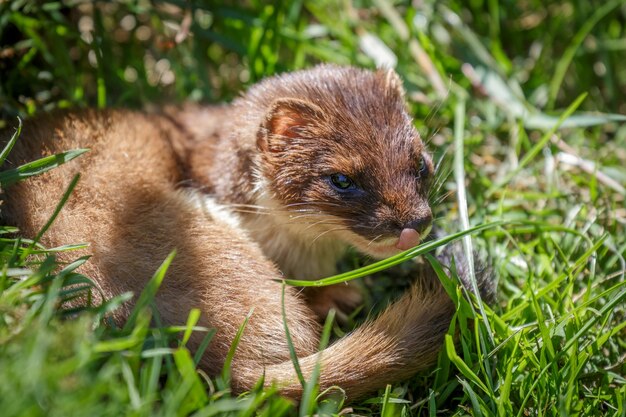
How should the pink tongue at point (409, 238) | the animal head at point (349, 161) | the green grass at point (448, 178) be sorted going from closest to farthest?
the green grass at point (448, 178) < the pink tongue at point (409, 238) < the animal head at point (349, 161)

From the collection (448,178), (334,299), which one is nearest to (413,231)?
(334,299)

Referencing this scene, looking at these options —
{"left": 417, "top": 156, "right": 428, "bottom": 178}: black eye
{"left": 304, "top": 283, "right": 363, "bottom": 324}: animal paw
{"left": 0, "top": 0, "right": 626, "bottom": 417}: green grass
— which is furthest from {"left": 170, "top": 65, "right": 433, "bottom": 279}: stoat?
{"left": 0, "top": 0, "right": 626, "bottom": 417}: green grass

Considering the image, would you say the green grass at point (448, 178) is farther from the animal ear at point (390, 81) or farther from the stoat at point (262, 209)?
the animal ear at point (390, 81)

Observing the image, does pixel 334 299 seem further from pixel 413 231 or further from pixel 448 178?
pixel 448 178

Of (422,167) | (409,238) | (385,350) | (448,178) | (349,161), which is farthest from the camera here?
(448,178)

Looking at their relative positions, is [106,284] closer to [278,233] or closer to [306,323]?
[306,323]

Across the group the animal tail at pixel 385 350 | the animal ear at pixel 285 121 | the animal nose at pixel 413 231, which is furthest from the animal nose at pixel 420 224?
the animal ear at pixel 285 121
